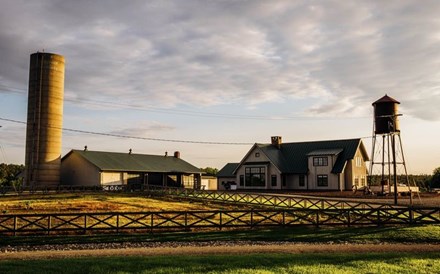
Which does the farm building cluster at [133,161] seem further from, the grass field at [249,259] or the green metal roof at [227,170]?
the grass field at [249,259]

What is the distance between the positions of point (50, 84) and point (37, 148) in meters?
8.96

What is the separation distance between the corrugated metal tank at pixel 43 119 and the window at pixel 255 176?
2851cm

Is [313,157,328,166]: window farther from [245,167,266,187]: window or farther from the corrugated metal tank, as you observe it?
the corrugated metal tank

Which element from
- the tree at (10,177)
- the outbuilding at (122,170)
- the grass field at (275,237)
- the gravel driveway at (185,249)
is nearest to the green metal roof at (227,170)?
the outbuilding at (122,170)

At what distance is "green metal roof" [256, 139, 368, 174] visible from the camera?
63.0 m

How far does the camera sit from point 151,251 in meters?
19.6

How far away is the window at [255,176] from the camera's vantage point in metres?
67.0

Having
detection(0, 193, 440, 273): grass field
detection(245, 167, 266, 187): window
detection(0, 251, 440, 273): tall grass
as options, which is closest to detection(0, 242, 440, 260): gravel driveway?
detection(0, 193, 440, 273): grass field

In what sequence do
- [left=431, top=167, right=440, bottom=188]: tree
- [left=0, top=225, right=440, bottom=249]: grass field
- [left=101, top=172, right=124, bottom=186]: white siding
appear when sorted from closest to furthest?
[left=0, top=225, right=440, bottom=249]: grass field < [left=101, top=172, right=124, bottom=186]: white siding < [left=431, top=167, right=440, bottom=188]: tree

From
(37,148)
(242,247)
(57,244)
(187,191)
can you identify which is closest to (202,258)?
(242,247)

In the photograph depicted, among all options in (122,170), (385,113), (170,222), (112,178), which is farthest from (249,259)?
(122,170)

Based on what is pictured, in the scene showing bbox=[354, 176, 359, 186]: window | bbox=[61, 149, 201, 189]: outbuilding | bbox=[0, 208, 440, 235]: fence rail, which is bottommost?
bbox=[0, 208, 440, 235]: fence rail

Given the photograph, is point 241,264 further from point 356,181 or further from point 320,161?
point 356,181

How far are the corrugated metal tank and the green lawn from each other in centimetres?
4687
